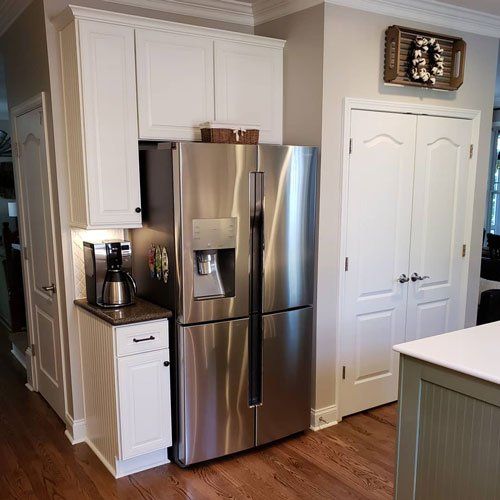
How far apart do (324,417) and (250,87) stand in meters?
2.12

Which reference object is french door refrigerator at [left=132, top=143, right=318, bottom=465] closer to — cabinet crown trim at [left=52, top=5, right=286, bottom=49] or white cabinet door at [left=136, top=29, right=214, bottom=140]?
white cabinet door at [left=136, top=29, right=214, bottom=140]

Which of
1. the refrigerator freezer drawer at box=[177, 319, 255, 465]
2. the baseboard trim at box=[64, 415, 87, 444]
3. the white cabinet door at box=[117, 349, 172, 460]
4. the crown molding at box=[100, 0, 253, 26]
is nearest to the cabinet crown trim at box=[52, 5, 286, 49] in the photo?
the crown molding at box=[100, 0, 253, 26]

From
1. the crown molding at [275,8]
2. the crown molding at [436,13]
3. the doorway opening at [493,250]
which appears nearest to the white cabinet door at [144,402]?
the crown molding at [275,8]

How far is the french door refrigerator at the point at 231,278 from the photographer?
8.36 feet

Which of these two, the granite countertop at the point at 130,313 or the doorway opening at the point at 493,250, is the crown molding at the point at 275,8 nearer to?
the granite countertop at the point at 130,313

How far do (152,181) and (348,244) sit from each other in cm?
126

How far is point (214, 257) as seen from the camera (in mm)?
2705

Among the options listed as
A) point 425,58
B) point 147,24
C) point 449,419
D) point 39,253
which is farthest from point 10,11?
point 449,419

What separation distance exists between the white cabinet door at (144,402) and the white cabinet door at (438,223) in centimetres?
178

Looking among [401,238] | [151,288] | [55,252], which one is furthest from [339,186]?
[55,252]

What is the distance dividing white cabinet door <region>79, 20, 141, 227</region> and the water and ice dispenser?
0.40 m

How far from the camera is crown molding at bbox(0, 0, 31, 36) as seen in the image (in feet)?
9.55

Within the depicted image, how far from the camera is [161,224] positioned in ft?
8.66

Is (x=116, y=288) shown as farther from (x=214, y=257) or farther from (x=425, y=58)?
(x=425, y=58)
